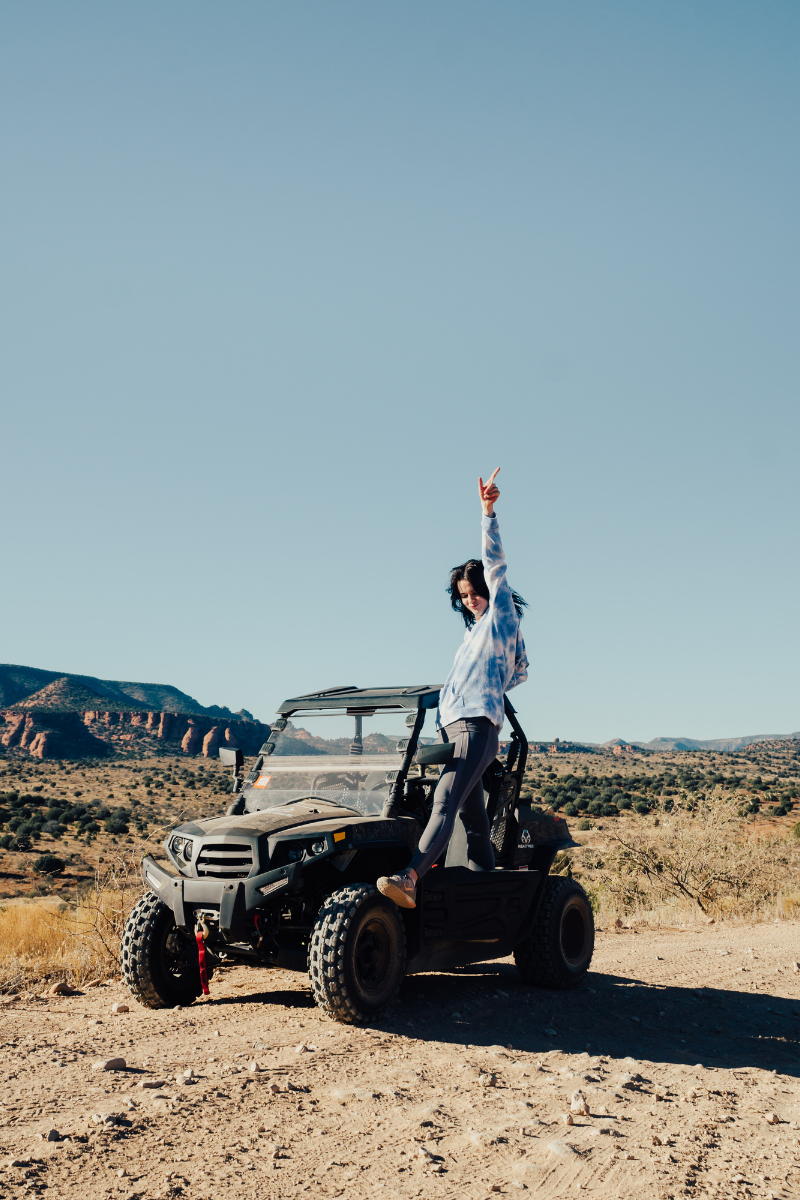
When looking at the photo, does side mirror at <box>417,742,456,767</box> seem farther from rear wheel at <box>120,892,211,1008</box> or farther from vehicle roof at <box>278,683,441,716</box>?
rear wheel at <box>120,892,211,1008</box>

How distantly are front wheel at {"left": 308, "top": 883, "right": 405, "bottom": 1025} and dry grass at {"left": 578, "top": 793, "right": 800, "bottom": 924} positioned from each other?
31.9 feet

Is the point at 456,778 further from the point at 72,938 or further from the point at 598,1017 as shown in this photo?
the point at 72,938

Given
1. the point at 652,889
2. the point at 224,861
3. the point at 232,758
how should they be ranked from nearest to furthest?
the point at 224,861 → the point at 232,758 → the point at 652,889

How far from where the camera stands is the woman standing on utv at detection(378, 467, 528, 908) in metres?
6.00

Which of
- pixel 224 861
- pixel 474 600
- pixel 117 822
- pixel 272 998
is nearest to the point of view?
pixel 224 861

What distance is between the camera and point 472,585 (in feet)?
21.8

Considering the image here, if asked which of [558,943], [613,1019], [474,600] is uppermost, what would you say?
[474,600]

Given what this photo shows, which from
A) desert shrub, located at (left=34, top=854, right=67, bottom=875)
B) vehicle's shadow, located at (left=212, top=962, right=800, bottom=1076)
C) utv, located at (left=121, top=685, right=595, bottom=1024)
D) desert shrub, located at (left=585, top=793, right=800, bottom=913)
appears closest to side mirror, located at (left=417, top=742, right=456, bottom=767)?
utv, located at (left=121, top=685, right=595, bottom=1024)

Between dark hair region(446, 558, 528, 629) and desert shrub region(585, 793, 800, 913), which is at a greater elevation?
dark hair region(446, 558, 528, 629)

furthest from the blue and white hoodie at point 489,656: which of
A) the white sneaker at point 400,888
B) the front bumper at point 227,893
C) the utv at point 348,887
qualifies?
the front bumper at point 227,893

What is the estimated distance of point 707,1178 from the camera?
3.76 m

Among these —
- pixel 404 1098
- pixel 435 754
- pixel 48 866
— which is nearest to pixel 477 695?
pixel 435 754

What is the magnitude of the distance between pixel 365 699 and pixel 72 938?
462 centimetres

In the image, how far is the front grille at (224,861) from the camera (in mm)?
5738
